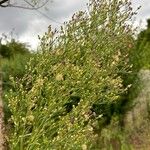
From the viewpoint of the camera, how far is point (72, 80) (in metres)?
11.3

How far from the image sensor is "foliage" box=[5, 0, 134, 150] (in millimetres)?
10711

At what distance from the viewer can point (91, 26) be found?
12219mm

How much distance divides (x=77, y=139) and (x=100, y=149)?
4.17 metres

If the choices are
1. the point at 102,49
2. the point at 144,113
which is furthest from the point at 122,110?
the point at 102,49

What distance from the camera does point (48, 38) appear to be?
11172 mm

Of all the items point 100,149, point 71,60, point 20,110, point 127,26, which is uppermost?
point 127,26

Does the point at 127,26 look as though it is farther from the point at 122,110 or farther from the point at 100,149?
the point at 122,110

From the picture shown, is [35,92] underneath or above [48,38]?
underneath

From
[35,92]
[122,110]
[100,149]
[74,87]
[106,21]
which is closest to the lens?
[35,92]

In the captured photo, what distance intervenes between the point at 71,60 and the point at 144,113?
6.80 meters

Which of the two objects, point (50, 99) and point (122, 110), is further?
point (122, 110)

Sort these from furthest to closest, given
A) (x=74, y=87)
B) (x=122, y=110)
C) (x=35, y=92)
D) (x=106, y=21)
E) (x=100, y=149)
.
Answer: (x=122, y=110), (x=100, y=149), (x=106, y=21), (x=74, y=87), (x=35, y=92)

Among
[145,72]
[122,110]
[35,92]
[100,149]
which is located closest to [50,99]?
[35,92]

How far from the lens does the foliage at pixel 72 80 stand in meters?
10.7
